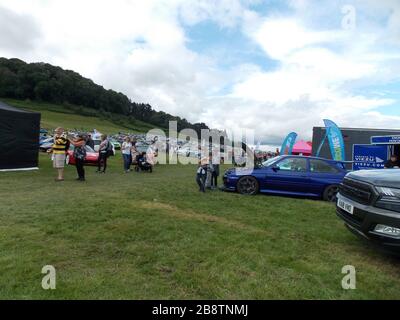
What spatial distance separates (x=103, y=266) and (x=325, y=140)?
1688 centimetres

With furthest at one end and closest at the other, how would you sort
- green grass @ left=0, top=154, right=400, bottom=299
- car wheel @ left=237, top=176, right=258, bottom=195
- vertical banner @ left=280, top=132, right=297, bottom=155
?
vertical banner @ left=280, top=132, right=297, bottom=155
car wheel @ left=237, top=176, right=258, bottom=195
green grass @ left=0, top=154, right=400, bottom=299

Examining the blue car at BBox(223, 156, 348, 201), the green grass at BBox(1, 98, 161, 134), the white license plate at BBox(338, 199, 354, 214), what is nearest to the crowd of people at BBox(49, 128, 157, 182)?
the blue car at BBox(223, 156, 348, 201)

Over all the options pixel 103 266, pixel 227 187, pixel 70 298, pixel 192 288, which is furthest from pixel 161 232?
pixel 227 187

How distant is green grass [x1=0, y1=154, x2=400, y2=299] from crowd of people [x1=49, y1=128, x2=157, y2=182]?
390 centimetres

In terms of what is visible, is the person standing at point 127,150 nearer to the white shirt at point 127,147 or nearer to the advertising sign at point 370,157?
the white shirt at point 127,147

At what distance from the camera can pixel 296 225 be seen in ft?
19.9

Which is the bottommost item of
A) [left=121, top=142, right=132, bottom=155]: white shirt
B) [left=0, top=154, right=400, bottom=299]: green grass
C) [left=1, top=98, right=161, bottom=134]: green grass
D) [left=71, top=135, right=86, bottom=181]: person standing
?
[left=0, top=154, right=400, bottom=299]: green grass

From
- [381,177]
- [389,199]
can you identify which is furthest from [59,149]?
[389,199]

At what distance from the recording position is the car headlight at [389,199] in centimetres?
390

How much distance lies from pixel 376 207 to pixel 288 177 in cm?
546

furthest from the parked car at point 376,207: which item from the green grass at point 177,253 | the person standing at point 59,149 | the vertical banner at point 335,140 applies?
the vertical banner at point 335,140

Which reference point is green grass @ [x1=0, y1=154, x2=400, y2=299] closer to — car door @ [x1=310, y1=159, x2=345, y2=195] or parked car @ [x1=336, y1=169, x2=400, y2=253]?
parked car @ [x1=336, y1=169, x2=400, y2=253]

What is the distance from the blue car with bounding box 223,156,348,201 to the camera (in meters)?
9.49
